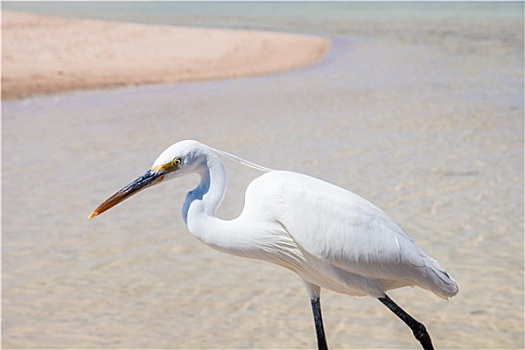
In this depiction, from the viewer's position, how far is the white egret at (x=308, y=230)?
273cm

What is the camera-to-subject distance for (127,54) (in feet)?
50.3

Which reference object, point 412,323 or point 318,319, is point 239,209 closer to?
point 318,319

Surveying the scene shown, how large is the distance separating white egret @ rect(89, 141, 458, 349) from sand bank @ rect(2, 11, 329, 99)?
794 cm

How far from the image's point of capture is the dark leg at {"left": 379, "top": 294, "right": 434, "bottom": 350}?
3.02 meters

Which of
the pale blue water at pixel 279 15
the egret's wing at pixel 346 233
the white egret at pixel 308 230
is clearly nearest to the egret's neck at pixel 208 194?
the white egret at pixel 308 230

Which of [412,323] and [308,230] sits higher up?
[308,230]

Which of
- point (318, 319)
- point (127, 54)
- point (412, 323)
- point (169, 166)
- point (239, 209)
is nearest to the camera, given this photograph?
point (169, 166)

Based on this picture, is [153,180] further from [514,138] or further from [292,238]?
[514,138]

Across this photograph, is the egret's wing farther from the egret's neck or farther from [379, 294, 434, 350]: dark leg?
the egret's neck

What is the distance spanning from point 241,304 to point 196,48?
1311 cm

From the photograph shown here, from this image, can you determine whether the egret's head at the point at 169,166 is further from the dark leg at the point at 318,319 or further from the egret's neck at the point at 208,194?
the dark leg at the point at 318,319

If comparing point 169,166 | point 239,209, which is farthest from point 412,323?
point 239,209

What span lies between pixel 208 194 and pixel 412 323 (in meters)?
0.94

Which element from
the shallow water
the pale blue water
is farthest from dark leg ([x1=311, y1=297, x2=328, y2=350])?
the pale blue water
